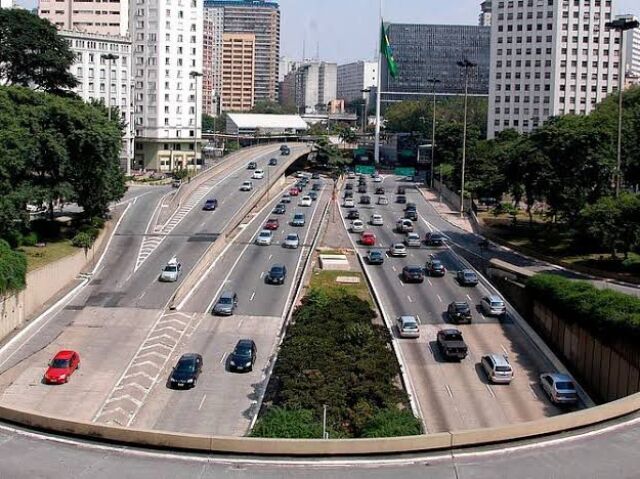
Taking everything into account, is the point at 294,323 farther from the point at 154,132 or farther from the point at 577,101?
the point at 577,101

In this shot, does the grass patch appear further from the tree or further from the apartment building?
the apartment building

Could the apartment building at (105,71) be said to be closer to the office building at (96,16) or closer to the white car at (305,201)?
the office building at (96,16)

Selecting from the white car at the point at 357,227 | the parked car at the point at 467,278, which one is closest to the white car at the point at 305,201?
the white car at the point at 357,227

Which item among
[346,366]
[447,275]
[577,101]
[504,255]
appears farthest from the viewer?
[577,101]

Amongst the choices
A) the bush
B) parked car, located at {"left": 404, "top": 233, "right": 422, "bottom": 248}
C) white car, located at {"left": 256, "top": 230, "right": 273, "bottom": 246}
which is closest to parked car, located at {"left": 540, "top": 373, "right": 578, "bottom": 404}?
the bush

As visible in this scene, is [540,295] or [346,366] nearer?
[346,366]

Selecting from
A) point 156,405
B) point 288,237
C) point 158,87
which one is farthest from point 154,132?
point 156,405

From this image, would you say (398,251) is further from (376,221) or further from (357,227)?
(376,221)

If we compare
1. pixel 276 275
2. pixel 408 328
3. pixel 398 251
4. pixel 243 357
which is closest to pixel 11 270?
pixel 243 357

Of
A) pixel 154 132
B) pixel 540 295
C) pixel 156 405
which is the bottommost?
pixel 156 405
